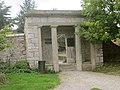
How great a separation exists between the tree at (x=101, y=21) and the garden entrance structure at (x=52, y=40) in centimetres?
89

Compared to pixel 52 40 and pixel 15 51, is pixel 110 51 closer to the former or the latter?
pixel 52 40

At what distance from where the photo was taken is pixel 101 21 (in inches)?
637

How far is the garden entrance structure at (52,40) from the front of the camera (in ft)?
53.8

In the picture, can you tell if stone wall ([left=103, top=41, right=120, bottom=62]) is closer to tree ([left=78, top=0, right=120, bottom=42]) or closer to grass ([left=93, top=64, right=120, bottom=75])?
grass ([left=93, top=64, right=120, bottom=75])

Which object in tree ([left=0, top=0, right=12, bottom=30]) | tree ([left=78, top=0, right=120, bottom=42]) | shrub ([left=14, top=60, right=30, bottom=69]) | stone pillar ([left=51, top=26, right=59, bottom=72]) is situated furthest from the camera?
tree ([left=0, top=0, right=12, bottom=30])

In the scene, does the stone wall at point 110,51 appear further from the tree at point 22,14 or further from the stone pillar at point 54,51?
the tree at point 22,14

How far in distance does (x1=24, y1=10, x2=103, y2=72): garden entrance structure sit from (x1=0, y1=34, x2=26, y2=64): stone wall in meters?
0.67

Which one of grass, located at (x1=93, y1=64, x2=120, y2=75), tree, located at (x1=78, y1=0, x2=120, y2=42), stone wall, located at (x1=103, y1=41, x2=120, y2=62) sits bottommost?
grass, located at (x1=93, y1=64, x2=120, y2=75)

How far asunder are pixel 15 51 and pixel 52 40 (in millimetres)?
2423

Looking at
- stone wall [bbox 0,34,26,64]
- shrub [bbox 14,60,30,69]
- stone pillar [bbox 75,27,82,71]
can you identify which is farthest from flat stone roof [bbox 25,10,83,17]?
shrub [bbox 14,60,30,69]

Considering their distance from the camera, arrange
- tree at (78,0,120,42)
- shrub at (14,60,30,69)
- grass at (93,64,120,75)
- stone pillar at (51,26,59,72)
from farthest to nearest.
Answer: stone pillar at (51,26,59,72) < tree at (78,0,120,42) < shrub at (14,60,30,69) < grass at (93,64,120,75)

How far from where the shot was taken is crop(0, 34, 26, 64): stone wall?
1706cm

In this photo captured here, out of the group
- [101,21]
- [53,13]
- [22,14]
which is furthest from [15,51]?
[22,14]

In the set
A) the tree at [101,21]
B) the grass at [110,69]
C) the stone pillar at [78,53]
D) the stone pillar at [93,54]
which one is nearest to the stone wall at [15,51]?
the stone pillar at [78,53]
